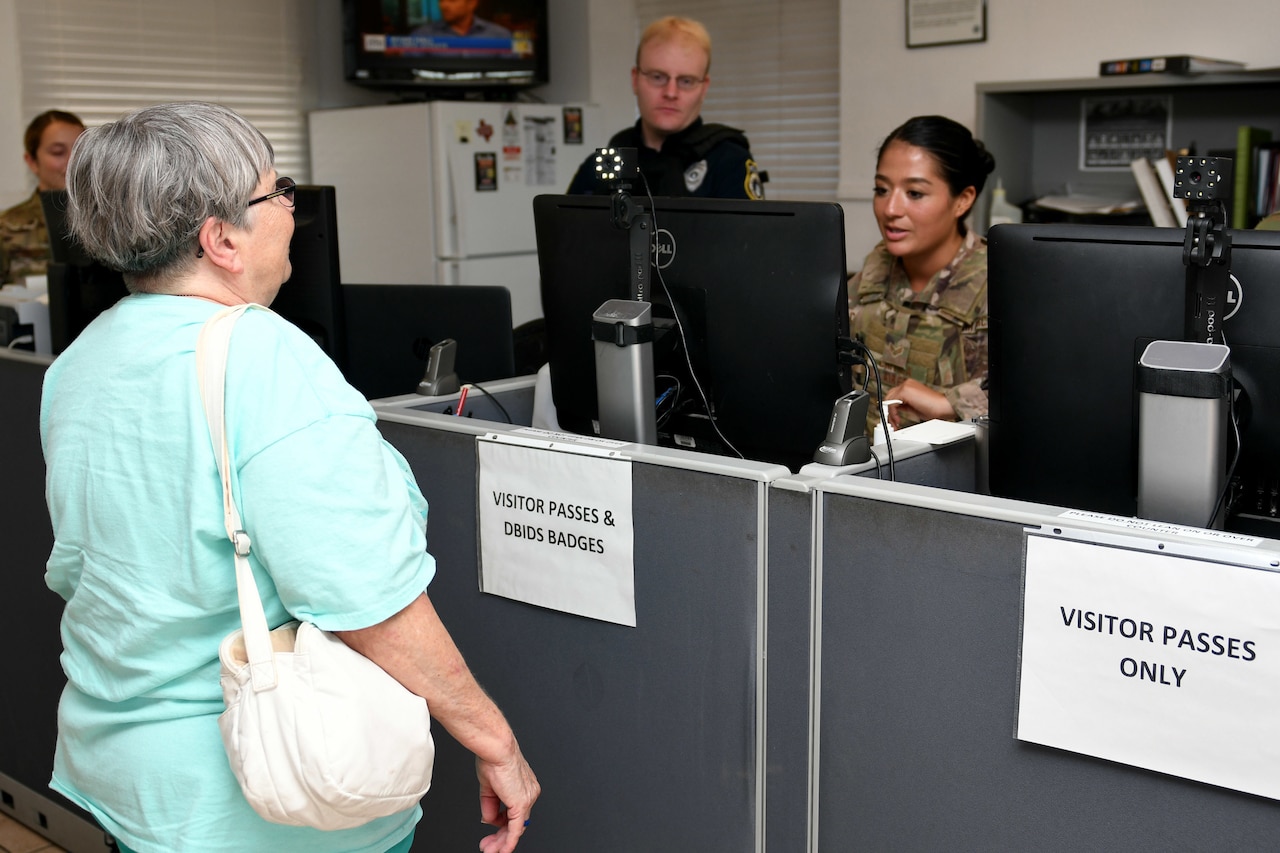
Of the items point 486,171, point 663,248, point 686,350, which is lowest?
point 686,350

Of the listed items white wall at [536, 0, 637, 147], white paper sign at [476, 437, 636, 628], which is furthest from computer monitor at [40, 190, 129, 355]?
white wall at [536, 0, 637, 147]

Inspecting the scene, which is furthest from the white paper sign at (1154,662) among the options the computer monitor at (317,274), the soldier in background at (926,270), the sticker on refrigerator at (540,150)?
the sticker on refrigerator at (540,150)

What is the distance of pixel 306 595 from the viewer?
1.06m

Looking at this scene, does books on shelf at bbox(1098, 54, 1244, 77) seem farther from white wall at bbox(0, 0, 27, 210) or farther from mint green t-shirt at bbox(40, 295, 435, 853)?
white wall at bbox(0, 0, 27, 210)

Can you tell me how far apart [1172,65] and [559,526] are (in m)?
2.59

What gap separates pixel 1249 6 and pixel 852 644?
2946mm

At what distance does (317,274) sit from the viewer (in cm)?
207

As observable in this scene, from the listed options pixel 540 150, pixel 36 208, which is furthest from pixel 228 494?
pixel 540 150

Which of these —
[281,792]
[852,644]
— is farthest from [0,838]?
[852,644]

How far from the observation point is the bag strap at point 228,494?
41.1 inches

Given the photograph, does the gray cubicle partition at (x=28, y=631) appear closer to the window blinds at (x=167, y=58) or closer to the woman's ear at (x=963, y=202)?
the woman's ear at (x=963, y=202)

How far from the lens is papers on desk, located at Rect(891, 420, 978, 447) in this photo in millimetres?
1574

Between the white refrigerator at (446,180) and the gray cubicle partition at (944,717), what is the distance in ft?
12.1

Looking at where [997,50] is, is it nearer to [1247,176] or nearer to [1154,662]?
[1247,176]
